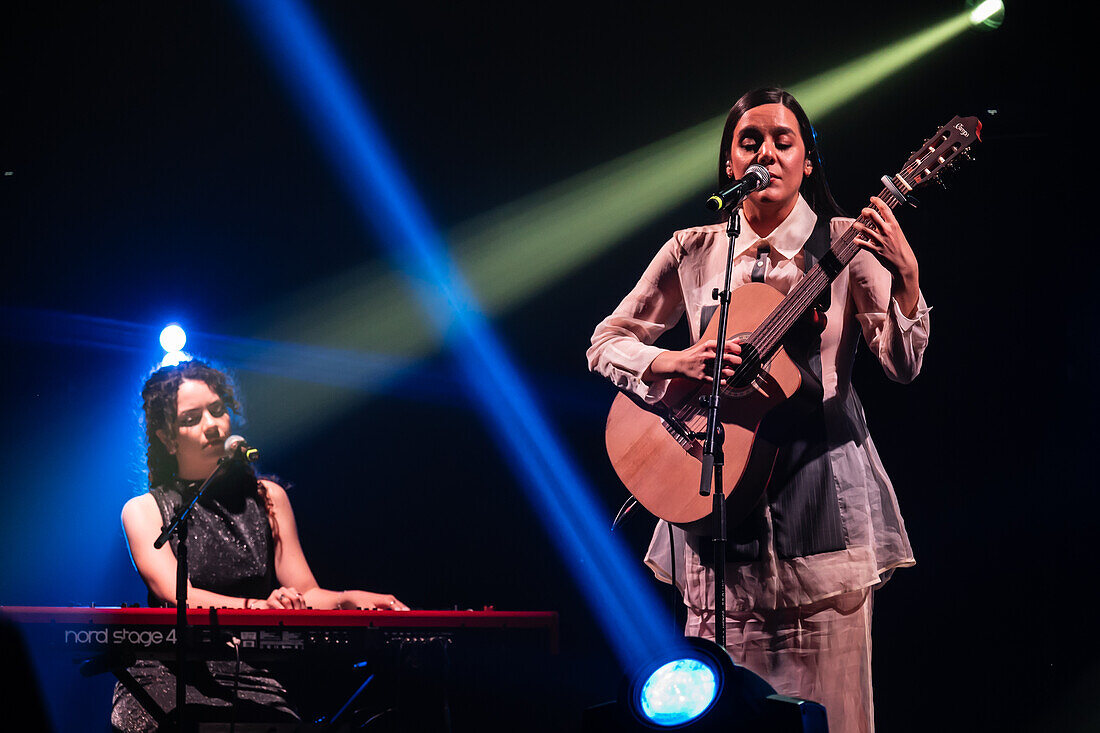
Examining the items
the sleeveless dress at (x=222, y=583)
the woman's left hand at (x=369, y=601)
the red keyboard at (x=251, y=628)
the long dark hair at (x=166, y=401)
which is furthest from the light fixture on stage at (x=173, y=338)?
the red keyboard at (x=251, y=628)

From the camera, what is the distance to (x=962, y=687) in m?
4.09

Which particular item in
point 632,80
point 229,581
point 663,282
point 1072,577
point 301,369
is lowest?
point 1072,577

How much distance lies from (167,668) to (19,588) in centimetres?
252

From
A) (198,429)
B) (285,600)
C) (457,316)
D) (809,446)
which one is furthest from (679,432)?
(457,316)

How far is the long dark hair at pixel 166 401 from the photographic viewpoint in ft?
13.8

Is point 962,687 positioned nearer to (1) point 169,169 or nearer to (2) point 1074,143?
(2) point 1074,143

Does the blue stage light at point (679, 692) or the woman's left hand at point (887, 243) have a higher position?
the woman's left hand at point (887, 243)

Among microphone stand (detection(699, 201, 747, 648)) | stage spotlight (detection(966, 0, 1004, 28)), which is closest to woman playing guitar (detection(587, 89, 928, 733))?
microphone stand (detection(699, 201, 747, 648))

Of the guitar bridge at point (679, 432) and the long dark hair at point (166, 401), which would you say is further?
the long dark hair at point (166, 401)

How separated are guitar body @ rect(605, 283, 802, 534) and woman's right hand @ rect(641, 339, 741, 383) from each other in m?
0.06

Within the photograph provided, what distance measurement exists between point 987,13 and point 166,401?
3818 mm

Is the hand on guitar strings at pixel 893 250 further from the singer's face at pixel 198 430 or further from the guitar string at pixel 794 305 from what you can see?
the singer's face at pixel 198 430

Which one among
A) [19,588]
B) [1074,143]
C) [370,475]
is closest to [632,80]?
[1074,143]

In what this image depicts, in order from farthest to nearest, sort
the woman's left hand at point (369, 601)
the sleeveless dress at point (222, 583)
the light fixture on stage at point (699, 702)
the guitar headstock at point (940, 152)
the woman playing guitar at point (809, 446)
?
the woman's left hand at point (369, 601), the sleeveless dress at point (222, 583), the guitar headstock at point (940, 152), the woman playing guitar at point (809, 446), the light fixture on stage at point (699, 702)
